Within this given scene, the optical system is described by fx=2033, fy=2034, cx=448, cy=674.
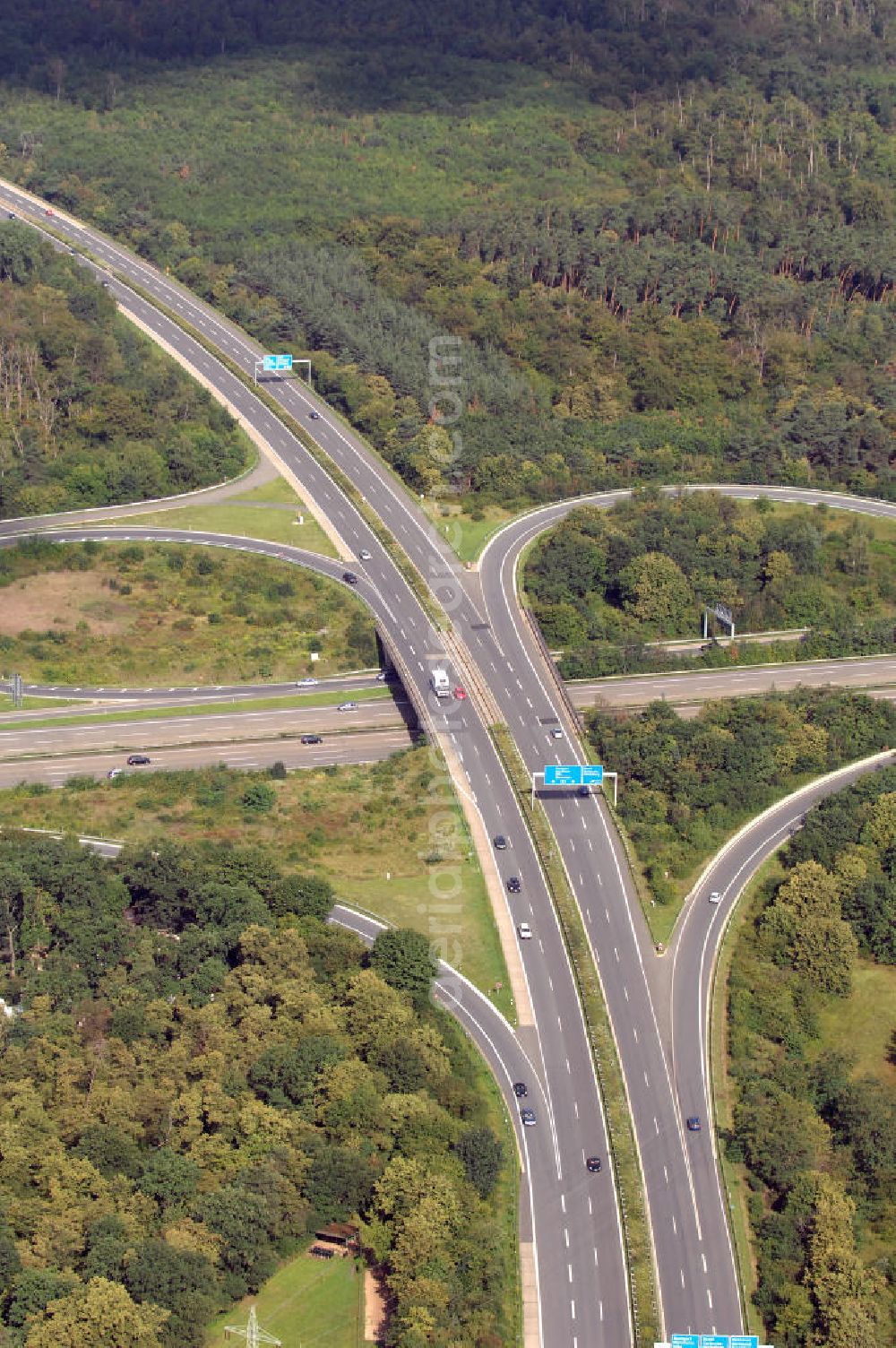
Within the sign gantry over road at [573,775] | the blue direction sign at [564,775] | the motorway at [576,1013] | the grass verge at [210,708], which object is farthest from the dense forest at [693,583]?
the blue direction sign at [564,775]

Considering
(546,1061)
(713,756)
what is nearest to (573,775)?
(713,756)

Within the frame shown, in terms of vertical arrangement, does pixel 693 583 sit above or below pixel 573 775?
above

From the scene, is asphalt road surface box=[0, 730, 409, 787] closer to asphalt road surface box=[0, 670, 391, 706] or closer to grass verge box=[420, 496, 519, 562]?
asphalt road surface box=[0, 670, 391, 706]

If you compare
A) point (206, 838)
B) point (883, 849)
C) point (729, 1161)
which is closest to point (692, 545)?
point (883, 849)

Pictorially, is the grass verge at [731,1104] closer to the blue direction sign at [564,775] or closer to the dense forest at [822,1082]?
the dense forest at [822,1082]

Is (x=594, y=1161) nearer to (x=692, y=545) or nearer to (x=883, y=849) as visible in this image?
(x=883, y=849)

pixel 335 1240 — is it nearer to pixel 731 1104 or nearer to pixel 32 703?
pixel 731 1104
